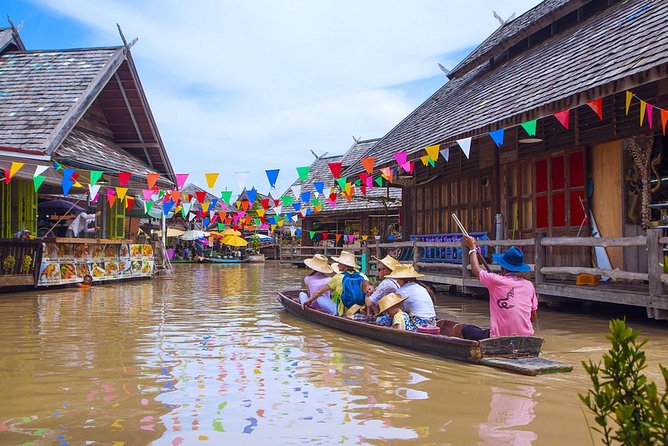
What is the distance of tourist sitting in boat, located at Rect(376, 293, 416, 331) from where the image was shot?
828 cm

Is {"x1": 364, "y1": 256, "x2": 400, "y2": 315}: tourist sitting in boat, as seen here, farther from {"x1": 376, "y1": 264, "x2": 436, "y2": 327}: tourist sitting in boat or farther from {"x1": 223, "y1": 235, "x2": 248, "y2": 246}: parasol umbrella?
{"x1": 223, "y1": 235, "x2": 248, "y2": 246}: parasol umbrella

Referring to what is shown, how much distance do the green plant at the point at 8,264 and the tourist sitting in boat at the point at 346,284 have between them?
9.12 m

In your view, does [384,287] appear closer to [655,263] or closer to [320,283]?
[320,283]

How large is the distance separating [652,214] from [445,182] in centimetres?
714

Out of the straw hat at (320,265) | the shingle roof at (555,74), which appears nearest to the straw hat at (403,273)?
the straw hat at (320,265)

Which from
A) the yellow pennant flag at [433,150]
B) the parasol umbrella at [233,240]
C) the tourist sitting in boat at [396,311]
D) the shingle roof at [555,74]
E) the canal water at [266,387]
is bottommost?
the canal water at [266,387]

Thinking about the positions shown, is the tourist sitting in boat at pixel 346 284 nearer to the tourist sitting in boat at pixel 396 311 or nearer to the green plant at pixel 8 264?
the tourist sitting in boat at pixel 396 311

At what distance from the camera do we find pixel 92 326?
10180 millimetres

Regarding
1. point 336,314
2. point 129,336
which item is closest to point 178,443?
point 129,336

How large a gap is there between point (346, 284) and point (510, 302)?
337 centimetres

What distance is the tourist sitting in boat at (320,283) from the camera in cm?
1085

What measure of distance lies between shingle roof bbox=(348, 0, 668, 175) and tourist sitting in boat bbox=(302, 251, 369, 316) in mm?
4124

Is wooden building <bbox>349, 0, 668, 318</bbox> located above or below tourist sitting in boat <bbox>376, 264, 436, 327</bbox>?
above

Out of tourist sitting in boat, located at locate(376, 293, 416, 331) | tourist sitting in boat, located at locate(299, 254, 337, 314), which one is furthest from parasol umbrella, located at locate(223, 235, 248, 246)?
tourist sitting in boat, located at locate(376, 293, 416, 331)
